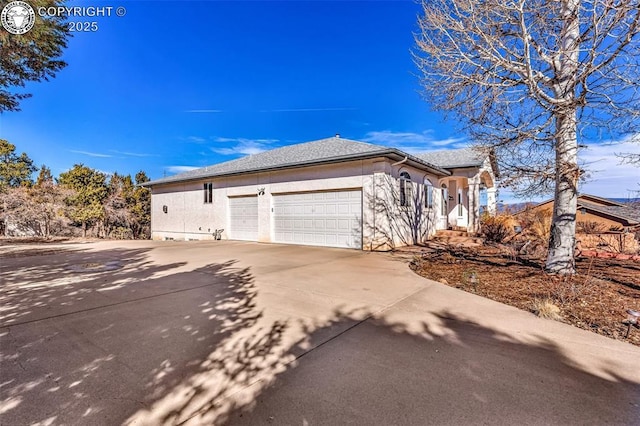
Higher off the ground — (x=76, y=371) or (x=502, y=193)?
(x=502, y=193)

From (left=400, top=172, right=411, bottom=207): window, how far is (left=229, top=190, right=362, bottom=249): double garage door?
6.34ft

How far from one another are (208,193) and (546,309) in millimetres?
15490

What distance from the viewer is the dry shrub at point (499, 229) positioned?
11906mm

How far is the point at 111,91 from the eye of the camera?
1318 centimetres

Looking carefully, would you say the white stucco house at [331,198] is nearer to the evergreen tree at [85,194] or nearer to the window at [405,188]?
the window at [405,188]

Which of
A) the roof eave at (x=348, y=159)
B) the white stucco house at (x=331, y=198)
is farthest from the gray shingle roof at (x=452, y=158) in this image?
the roof eave at (x=348, y=159)

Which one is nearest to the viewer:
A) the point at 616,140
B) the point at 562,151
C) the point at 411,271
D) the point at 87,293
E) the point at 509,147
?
the point at 87,293

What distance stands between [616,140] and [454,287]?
4011 mm

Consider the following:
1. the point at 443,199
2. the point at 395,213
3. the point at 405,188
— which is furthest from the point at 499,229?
the point at 395,213

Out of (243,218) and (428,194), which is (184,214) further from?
(428,194)

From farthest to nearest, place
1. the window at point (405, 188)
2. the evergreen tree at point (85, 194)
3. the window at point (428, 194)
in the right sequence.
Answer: the evergreen tree at point (85, 194), the window at point (428, 194), the window at point (405, 188)

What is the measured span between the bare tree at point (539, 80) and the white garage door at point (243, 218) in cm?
979

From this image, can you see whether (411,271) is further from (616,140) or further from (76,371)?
(76,371)

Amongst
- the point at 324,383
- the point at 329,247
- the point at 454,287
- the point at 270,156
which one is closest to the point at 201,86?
the point at 270,156
